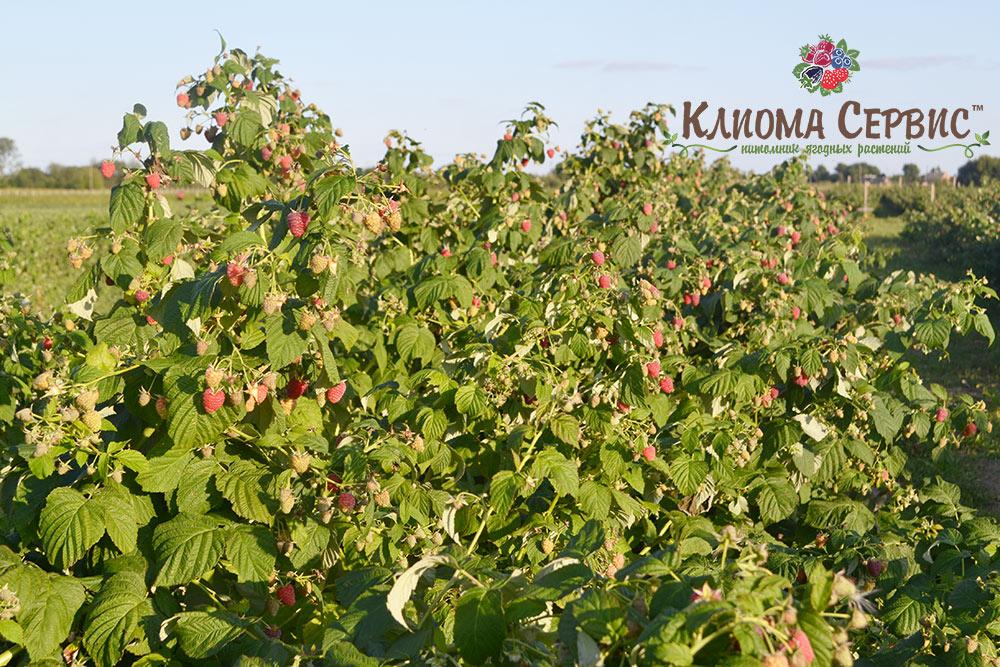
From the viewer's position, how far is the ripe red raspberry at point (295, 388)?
8.93ft

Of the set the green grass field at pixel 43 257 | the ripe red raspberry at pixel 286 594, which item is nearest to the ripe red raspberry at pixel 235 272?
the ripe red raspberry at pixel 286 594

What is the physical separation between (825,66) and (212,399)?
816 centimetres

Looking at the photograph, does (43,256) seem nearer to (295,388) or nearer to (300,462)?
(295,388)

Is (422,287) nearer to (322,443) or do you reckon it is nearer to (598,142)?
(322,443)

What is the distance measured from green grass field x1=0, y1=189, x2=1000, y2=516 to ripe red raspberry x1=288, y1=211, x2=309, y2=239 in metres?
1.25

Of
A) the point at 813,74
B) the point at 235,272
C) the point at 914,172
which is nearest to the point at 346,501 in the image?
the point at 235,272

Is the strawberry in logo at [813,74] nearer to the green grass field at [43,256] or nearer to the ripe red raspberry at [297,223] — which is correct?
the green grass field at [43,256]

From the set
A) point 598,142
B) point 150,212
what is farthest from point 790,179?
point 150,212

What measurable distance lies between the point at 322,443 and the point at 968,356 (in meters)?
8.90

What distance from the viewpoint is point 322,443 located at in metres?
2.53

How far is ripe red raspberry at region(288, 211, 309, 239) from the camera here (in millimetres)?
2377

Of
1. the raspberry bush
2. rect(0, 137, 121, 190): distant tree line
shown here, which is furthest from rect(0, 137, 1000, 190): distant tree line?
the raspberry bush

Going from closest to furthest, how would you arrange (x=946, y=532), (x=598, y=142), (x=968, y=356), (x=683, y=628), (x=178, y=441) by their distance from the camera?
(x=683, y=628), (x=178, y=441), (x=946, y=532), (x=598, y=142), (x=968, y=356)

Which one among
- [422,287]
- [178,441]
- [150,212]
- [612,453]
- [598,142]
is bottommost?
[612,453]
